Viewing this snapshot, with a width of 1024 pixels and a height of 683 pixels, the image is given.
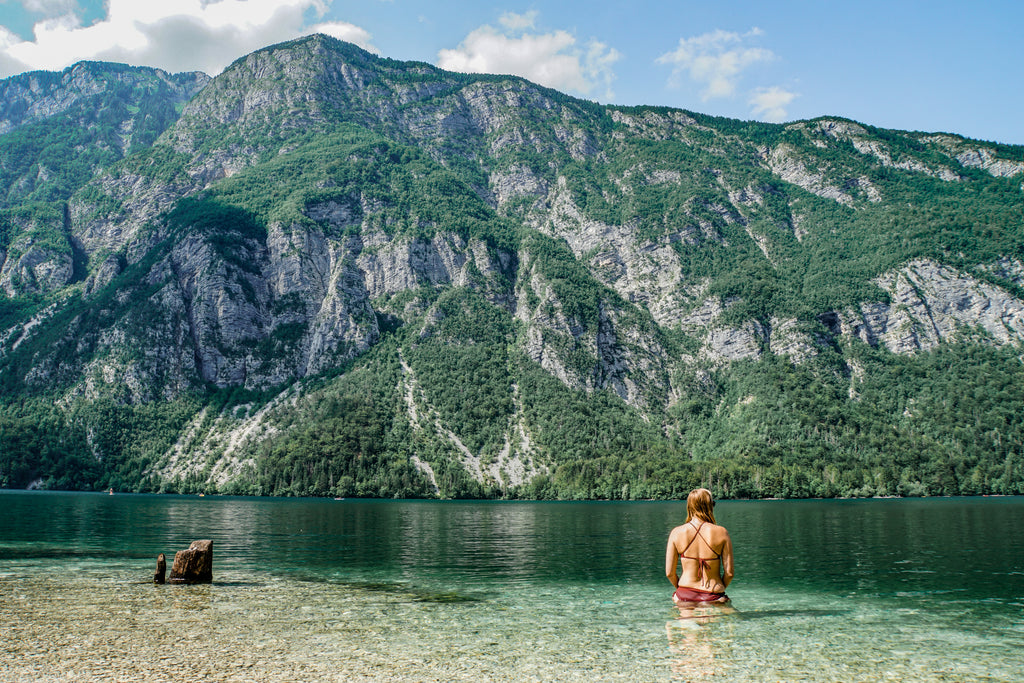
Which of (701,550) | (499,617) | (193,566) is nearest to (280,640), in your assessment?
(499,617)

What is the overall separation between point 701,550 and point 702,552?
12 cm

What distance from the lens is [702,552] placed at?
18.6 meters

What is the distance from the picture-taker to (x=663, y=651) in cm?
1686

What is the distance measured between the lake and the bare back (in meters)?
→ 1.49

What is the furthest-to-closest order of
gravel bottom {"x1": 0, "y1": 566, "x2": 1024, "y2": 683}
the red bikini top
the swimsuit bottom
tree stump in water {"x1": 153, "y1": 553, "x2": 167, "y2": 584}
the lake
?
tree stump in water {"x1": 153, "y1": 553, "x2": 167, "y2": 584}, the swimsuit bottom, the red bikini top, the lake, gravel bottom {"x1": 0, "y1": 566, "x2": 1024, "y2": 683}

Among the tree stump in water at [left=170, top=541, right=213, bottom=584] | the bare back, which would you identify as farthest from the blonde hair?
the tree stump in water at [left=170, top=541, right=213, bottom=584]

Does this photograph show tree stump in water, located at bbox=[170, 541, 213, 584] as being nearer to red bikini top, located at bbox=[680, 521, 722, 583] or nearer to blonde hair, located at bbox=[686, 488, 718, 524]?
red bikini top, located at bbox=[680, 521, 722, 583]

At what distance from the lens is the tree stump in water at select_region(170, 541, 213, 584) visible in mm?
29781

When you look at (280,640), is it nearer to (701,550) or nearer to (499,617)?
(499,617)

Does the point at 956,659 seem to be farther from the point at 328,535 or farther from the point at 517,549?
the point at 328,535

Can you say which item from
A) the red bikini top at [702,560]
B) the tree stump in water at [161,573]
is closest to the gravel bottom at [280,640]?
the tree stump in water at [161,573]

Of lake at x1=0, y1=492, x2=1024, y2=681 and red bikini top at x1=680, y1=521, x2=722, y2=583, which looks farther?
red bikini top at x1=680, y1=521, x2=722, y2=583

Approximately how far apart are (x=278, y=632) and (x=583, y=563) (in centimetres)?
2631

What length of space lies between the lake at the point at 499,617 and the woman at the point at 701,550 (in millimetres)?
1302
